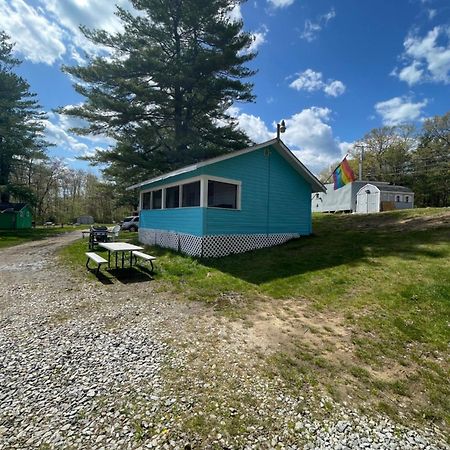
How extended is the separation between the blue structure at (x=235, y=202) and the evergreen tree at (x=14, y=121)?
20.4m

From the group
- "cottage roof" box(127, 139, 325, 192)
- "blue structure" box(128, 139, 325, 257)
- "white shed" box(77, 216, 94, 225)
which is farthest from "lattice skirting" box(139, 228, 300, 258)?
"white shed" box(77, 216, 94, 225)

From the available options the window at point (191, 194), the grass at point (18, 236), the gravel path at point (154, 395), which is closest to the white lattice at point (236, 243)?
the window at point (191, 194)

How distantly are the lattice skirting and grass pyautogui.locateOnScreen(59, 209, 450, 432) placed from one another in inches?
21.9

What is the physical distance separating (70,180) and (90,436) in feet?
170

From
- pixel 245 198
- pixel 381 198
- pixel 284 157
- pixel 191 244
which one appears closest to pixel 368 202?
pixel 381 198

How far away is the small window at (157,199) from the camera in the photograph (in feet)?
44.1

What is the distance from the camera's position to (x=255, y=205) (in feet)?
36.3

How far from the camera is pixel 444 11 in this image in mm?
10125

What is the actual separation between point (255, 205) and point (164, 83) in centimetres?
1102

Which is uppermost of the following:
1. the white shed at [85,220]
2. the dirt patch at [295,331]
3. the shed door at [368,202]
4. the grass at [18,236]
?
the shed door at [368,202]

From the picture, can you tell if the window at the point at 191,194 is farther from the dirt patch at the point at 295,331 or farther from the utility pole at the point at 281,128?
the dirt patch at the point at 295,331

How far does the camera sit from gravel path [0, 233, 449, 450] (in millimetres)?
2291

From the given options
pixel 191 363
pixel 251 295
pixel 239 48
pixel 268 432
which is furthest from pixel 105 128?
pixel 268 432

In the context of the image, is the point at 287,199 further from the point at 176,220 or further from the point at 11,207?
the point at 11,207
